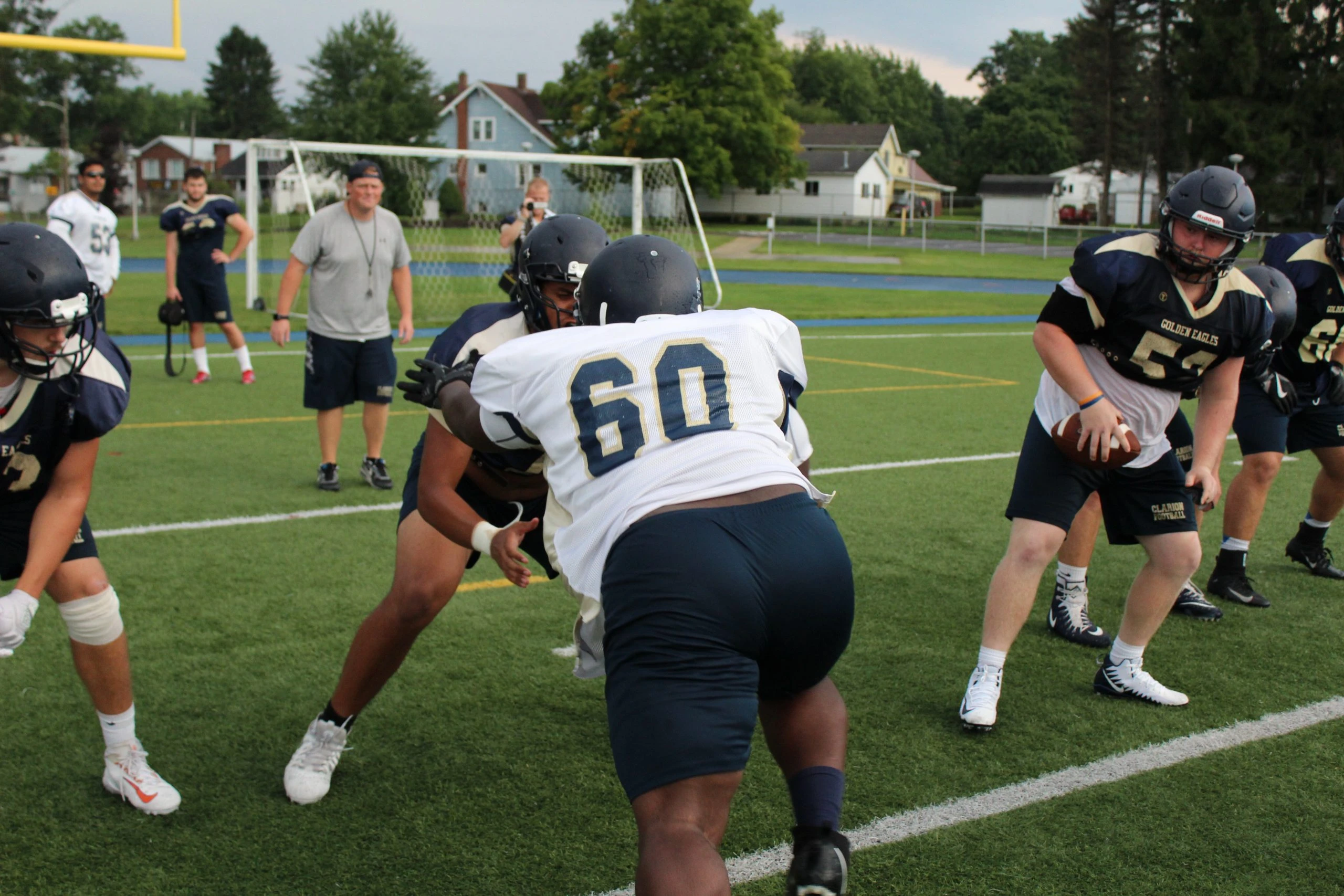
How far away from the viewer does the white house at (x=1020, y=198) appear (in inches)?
2891

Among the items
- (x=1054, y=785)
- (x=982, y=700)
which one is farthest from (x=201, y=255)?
(x=1054, y=785)

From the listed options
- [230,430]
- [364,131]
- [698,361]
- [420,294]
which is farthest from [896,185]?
[698,361]

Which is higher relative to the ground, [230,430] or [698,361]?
[698,361]

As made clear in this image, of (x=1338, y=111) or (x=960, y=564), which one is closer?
(x=960, y=564)

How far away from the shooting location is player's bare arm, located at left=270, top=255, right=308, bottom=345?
7.65 meters

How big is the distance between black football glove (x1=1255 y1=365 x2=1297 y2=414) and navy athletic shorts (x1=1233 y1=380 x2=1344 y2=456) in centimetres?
5

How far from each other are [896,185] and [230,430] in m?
83.4

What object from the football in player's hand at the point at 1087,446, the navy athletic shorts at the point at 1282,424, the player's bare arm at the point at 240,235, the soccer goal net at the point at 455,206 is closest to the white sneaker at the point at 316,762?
the football in player's hand at the point at 1087,446

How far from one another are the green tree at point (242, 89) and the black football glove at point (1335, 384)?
109 meters

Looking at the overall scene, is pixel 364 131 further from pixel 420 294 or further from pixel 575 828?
pixel 575 828

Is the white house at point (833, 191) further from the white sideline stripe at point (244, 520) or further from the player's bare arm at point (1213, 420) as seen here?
the player's bare arm at point (1213, 420)

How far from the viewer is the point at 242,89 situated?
345ft

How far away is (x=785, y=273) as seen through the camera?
31547 mm

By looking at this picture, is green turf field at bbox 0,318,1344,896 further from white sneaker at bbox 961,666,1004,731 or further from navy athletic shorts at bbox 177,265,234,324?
navy athletic shorts at bbox 177,265,234,324
